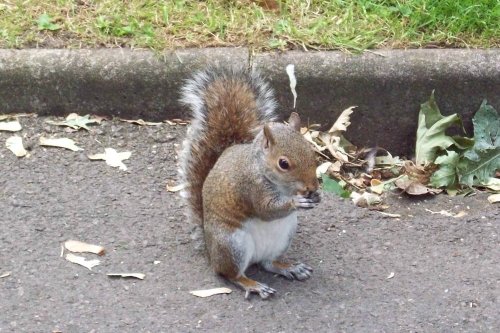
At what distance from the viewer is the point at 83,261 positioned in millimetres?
3578

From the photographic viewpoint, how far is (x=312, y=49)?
4445 mm

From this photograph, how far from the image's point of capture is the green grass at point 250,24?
14.8 feet

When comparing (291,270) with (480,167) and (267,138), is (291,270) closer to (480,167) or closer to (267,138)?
→ (267,138)

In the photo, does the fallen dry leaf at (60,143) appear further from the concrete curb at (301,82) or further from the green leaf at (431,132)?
the green leaf at (431,132)

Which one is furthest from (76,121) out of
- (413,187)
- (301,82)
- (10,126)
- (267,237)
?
(413,187)

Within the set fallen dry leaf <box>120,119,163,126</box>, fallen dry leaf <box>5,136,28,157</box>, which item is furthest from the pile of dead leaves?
fallen dry leaf <box>5,136,28,157</box>

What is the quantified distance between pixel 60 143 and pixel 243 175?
4.10 feet

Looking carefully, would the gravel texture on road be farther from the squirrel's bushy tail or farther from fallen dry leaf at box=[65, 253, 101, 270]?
the squirrel's bushy tail

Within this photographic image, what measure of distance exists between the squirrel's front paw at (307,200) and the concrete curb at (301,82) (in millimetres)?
1205

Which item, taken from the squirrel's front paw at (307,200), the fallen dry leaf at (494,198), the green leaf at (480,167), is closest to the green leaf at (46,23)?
the squirrel's front paw at (307,200)

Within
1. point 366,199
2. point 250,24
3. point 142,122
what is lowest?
point 366,199

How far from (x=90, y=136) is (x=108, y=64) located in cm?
34

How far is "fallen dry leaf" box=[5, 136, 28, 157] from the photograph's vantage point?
13.9ft

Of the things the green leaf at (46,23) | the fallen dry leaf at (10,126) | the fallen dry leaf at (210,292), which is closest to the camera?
the fallen dry leaf at (210,292)
